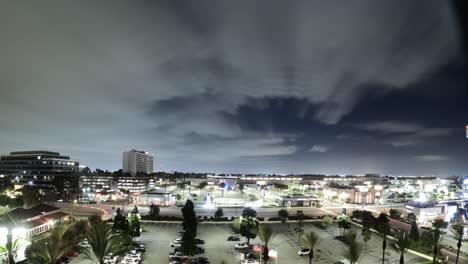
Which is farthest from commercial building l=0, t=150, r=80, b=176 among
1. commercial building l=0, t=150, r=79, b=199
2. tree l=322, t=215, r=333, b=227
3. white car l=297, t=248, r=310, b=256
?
white car l=297, t=248, r=310, b=256

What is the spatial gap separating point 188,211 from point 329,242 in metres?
19.4

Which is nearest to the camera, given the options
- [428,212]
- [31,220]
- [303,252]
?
[303,252]

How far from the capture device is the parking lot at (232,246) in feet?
110

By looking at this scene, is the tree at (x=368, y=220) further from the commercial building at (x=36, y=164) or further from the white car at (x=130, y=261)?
the commercial building at (x=36, y=164)

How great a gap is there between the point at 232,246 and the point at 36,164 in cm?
11302

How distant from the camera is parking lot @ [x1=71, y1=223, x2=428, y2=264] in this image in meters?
33.7

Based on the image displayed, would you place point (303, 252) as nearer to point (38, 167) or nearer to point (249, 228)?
point (249, 228)

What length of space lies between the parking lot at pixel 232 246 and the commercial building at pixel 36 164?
9222cm

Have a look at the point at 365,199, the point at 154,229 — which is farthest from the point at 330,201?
the point at 154,229

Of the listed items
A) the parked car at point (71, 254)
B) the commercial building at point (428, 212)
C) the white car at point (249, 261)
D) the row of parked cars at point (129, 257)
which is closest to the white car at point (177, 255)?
the row of parked cars at point (129, 257)

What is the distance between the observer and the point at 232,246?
38.5 meters

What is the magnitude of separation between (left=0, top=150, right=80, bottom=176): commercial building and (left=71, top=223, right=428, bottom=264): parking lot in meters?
92.2

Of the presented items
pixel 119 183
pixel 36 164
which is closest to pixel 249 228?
pixel 119 183

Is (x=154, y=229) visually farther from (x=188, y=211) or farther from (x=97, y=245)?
→ (x=97, y=245)
